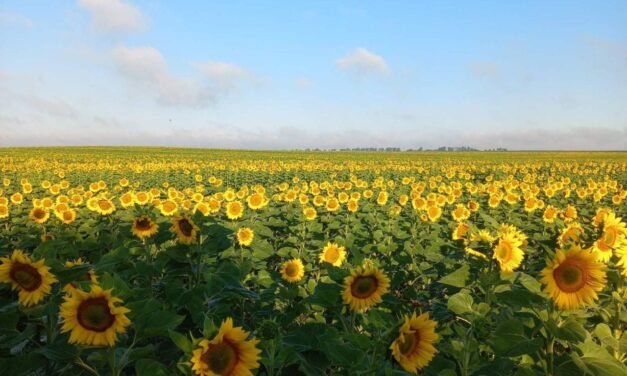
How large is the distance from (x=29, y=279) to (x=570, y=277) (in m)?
3.01

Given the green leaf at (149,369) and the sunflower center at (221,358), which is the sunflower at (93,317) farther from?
the sunflower center at (221,358)

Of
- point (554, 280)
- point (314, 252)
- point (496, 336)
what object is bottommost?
point (314, 252)

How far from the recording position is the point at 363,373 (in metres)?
1.78

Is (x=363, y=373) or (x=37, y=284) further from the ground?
(x=37, y=284)

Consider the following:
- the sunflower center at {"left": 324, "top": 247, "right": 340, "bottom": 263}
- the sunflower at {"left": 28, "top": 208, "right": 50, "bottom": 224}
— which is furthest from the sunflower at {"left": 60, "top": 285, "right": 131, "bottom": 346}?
the sunflower at {"left": 28, "top": 208, "right": 50, "bottom": 224}

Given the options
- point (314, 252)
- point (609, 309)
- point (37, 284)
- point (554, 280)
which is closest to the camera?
point (37, 284)

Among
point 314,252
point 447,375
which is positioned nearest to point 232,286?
point 447,375

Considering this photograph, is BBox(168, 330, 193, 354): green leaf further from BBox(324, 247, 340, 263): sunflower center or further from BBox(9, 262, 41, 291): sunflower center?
BBox(324, 247, 340, 263): sunflower center

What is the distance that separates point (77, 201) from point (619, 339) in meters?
9.12

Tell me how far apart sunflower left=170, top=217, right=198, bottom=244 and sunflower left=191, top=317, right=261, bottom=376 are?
1.68 m

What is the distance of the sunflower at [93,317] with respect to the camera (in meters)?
1.87

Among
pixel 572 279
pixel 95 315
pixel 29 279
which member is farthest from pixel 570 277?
pixel 29 279

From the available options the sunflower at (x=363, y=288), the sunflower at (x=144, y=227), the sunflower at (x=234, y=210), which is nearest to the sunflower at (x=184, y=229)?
the sunflower at (x=144, y=227)

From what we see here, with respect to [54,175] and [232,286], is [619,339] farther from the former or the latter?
[54,175]
